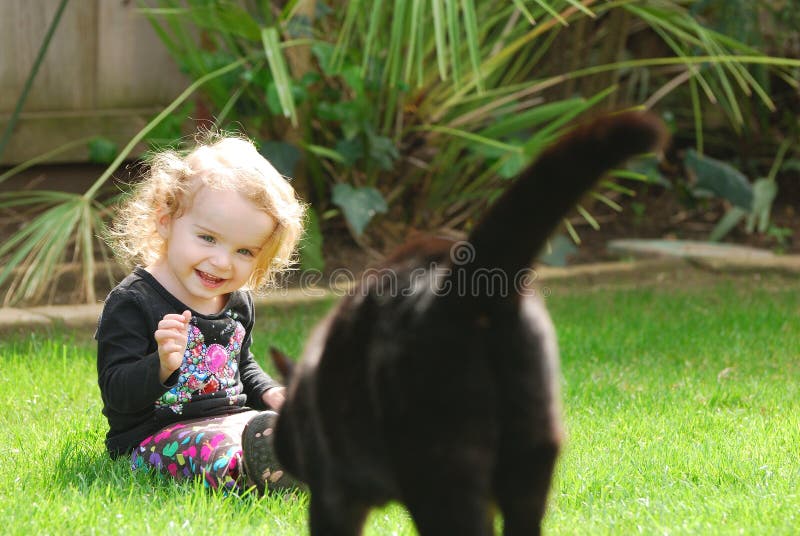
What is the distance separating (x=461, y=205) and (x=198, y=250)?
290 cm

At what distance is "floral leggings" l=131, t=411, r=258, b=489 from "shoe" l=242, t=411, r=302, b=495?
0.05 metres

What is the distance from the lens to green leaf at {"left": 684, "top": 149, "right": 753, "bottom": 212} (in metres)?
5.46

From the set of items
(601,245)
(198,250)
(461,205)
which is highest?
(198,250)

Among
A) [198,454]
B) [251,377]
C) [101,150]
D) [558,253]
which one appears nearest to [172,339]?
[198,454]

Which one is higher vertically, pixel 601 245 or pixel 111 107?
pixel 111 107

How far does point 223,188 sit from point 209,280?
23 centimetres

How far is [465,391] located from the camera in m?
1.24

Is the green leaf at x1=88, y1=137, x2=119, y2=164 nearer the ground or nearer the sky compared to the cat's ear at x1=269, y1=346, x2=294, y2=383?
nearer the ground

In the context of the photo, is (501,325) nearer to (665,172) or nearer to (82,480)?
(82,480)

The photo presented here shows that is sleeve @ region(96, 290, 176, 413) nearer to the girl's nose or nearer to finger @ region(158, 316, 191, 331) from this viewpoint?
finger @ region(158, 316, 191, 331)

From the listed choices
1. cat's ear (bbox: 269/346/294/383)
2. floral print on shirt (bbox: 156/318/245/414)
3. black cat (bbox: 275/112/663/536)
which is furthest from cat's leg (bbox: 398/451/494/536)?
floral print on shirt (bbox: 156/318/245/414)

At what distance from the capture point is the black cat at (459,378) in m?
1.22

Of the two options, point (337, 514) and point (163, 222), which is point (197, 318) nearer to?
point (163, 222)

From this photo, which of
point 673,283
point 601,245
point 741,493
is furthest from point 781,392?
point 601,245
